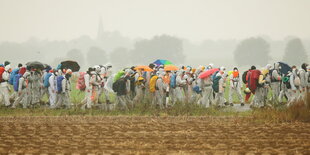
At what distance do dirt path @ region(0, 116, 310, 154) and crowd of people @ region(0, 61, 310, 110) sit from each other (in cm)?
435

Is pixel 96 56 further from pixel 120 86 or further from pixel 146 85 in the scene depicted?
pixel 120 86

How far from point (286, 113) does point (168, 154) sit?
26.7 feet

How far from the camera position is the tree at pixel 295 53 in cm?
10481

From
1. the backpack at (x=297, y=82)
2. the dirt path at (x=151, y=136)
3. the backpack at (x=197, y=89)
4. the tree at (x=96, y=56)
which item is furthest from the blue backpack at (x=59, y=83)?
the tree at (x=96, y=56)

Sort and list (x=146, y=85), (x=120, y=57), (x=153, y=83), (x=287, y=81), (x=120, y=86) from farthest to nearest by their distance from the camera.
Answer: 1. (x=120, y=57)
2. (x=146, y=85)
3. (x=287, y=81)
4. (x=153, y=83)
5. (x=120, y=86)

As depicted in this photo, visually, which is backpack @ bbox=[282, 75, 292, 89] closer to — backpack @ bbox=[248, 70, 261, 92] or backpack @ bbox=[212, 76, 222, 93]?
backpack @ bbox=[248, 70, 261, 92]

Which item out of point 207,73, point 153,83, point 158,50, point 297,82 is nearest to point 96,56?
point 158,50

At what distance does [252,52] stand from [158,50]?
2215 centimetres

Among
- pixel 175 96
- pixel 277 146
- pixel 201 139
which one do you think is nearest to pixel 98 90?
pixel 175 96

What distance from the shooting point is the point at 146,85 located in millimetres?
25984

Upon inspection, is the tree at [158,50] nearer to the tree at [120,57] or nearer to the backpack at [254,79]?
the tree at [120,57]

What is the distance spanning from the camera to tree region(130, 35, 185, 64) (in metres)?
129

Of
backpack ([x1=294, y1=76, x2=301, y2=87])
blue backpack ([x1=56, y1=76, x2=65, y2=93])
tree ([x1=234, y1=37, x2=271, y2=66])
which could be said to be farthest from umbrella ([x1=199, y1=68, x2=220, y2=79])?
tree ([x1=234, y1=37, x2=271, y2=66])

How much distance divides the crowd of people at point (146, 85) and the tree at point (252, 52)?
8934cm
